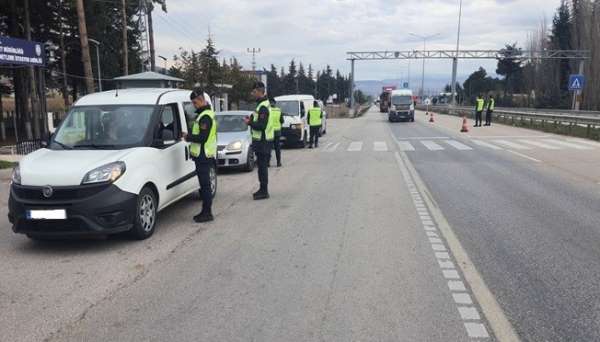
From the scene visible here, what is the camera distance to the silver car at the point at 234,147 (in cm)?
1288

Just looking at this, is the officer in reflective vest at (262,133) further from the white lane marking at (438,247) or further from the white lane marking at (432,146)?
the white lane marking at (432,146)

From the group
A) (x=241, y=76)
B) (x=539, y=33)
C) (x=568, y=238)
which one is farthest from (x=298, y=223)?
(x=539, y=33)

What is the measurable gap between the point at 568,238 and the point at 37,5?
3459cm

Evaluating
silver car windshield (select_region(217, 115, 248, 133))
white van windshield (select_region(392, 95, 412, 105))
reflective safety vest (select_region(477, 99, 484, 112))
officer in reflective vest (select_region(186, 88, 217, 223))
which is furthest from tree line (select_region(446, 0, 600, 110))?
officer in reflective vest (select_region(186, 88, 217, 223))

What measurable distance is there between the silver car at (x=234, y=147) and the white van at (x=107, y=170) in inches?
185

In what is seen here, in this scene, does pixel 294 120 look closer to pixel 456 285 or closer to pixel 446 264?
pixel 446 264

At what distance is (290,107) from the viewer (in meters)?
20.4

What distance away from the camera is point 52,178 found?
578cm

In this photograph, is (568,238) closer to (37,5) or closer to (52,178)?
(52,178)

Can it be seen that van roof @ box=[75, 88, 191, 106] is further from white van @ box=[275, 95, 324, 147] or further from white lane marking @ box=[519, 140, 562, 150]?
white lane marking @ box=[519, 140, 562, 150]

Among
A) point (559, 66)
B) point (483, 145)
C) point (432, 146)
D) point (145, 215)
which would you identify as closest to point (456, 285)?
point (145, 215)

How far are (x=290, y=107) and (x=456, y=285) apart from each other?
1620cm

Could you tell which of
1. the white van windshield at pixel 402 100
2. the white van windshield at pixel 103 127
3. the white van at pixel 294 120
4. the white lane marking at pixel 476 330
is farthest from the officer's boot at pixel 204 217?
the white van windshield at pixel 402 100

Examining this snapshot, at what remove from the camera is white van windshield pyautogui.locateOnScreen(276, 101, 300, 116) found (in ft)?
66.1
